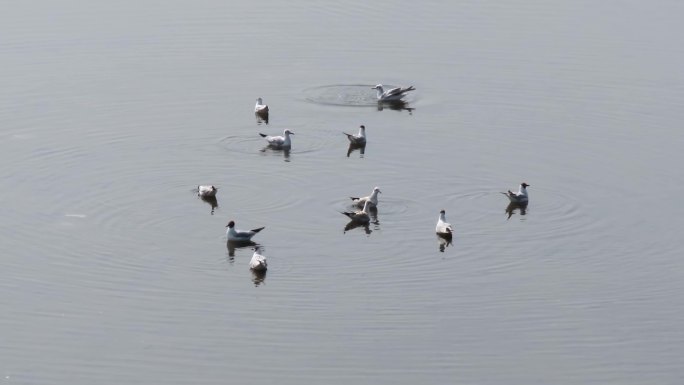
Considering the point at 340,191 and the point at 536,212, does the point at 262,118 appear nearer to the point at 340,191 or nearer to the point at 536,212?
the point at 340,191

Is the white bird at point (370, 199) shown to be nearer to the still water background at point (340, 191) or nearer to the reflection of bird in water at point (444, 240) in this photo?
the still water background at point (340, 191)

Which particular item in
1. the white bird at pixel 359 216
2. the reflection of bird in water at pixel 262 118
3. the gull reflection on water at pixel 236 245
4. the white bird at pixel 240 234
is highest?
the reflection of bird in water at pixel 262 118

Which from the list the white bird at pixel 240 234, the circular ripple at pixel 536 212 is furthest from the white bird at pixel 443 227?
the white bird at pixel 240 234

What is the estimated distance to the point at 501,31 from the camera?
51.2 meters

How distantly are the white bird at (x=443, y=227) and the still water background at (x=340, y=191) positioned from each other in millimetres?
374

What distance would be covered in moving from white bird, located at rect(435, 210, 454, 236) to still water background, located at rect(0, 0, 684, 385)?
374 mm

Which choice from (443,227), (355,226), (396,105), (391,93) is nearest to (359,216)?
(355,226)

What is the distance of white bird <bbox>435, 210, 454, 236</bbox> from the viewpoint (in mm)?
32156

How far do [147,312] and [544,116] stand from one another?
1732 centimetres

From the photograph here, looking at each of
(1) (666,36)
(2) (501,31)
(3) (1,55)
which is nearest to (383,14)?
(2) (501,31)

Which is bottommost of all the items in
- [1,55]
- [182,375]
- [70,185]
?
[182,375]

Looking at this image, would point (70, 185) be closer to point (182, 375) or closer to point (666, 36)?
point (182, 375)

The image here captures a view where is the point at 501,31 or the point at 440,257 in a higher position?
the point at 501,31

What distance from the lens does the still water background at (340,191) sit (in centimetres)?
2667
